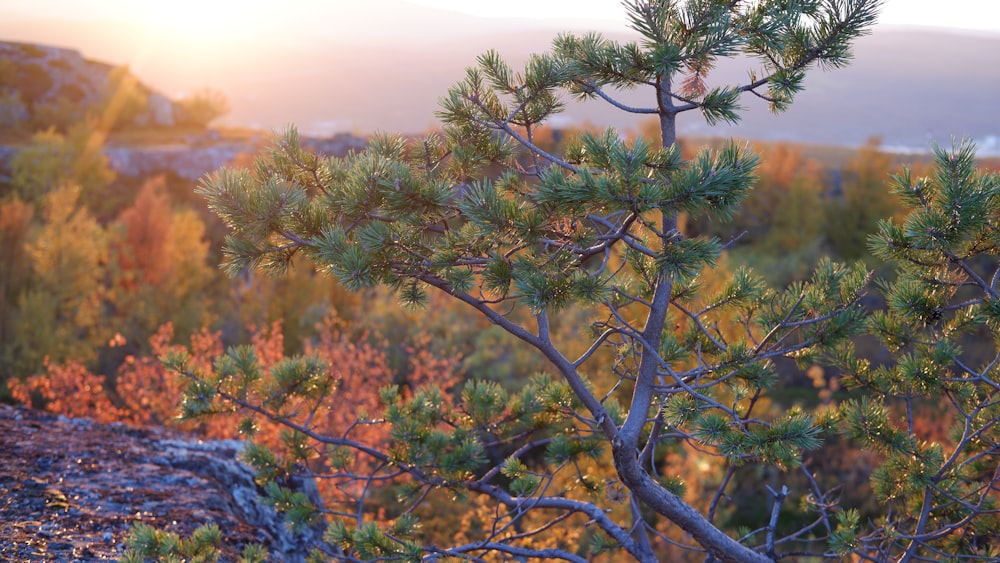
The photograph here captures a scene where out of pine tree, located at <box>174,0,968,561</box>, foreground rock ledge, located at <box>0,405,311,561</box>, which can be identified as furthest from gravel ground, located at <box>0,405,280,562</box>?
pine tree, located at <box>174,0,968,561</box>

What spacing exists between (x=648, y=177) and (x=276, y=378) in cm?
225

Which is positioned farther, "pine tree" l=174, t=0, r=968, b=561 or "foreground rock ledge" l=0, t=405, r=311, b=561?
"foreground rock ledge" l=0, t=405, r=311, b=561

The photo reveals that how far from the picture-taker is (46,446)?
Answer: 14.3ft

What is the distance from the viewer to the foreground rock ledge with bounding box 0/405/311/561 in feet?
10.9

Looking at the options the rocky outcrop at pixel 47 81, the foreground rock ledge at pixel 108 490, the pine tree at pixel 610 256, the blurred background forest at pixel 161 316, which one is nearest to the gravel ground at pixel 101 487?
the foreground rock ledge at pixel 108 490

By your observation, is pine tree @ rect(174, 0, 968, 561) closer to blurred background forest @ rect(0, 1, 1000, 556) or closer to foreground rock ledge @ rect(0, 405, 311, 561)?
foreground rock ledge @ rect(0, 405, 311, 561)

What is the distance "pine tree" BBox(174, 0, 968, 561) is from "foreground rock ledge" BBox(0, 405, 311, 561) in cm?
67

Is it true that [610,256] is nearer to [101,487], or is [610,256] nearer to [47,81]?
[101,487]

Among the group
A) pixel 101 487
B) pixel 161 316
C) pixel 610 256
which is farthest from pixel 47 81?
pixel 610 256

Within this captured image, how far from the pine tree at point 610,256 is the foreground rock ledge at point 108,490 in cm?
67

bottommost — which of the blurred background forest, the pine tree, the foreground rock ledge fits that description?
the blurred background forest

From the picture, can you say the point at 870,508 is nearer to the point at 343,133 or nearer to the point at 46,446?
the point at 46,446

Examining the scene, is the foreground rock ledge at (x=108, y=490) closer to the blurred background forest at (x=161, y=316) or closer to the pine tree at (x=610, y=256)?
the pine tree at (x=610, y=256)

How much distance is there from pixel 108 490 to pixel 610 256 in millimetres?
2984
